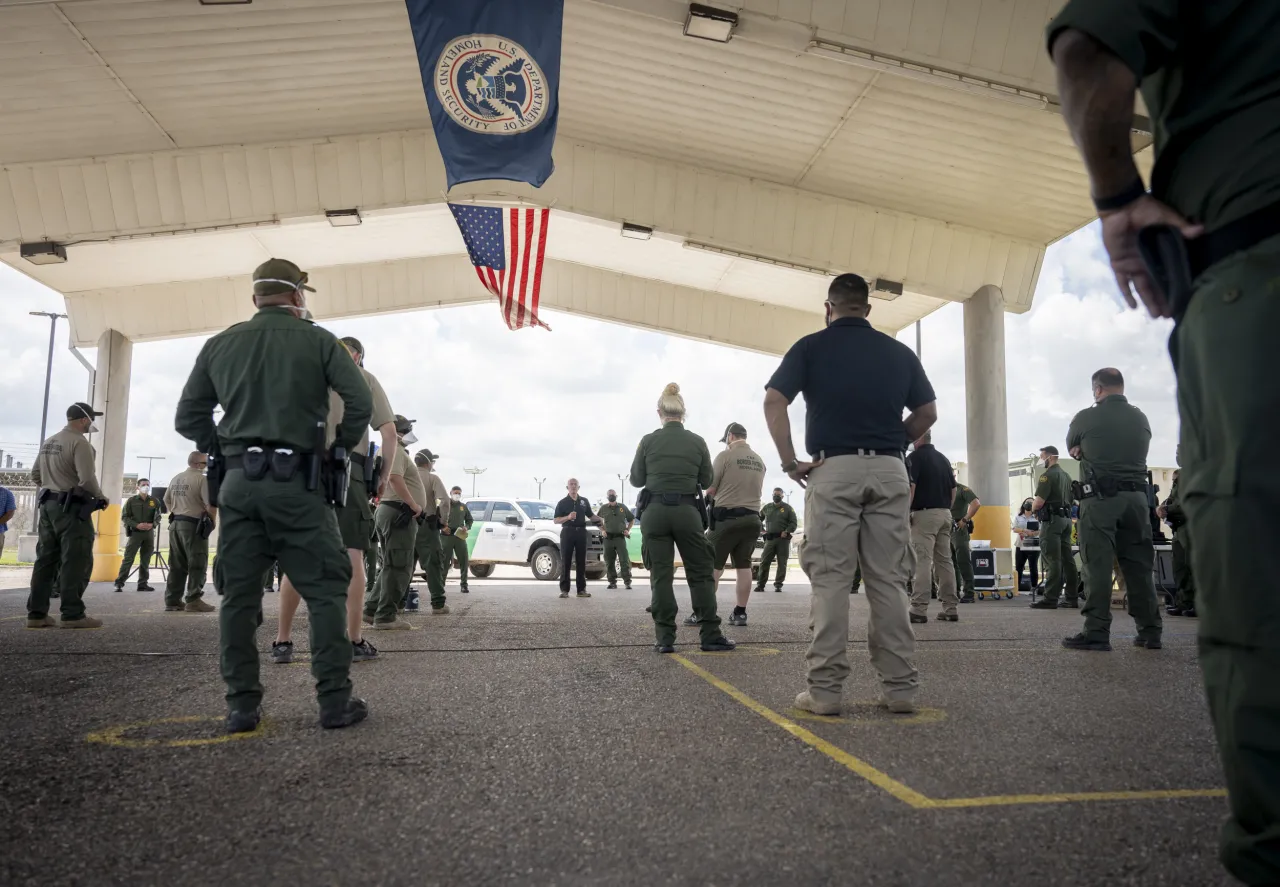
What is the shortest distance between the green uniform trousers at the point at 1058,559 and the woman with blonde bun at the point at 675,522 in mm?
7080

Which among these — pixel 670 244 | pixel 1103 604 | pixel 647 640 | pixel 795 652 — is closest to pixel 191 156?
pixel 670 244

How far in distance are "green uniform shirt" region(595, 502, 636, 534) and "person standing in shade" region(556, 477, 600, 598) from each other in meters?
1.02

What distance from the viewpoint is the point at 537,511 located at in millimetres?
18766

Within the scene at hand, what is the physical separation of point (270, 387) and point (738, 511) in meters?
5.16

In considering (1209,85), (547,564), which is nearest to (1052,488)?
(547,564)

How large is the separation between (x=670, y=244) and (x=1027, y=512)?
8.54 meters

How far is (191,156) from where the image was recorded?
12.5m

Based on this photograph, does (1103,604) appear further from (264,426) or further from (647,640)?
(264,426)

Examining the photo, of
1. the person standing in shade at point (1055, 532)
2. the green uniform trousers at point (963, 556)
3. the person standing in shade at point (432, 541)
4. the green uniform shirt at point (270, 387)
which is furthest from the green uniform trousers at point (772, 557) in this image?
the green uniform shirt at point (270, 387)

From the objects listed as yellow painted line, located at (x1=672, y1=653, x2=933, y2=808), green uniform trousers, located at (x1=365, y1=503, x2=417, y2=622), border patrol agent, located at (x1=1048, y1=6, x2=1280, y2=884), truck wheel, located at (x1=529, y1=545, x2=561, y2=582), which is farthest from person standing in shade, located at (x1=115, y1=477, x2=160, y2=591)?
border patrol agent, located at (x1=1048, y1=6, x2=1280, y2=884)

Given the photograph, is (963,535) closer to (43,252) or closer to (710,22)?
(710,22)

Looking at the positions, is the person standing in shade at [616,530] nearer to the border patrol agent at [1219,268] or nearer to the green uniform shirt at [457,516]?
Result: the green uniform shirt at [457,516]

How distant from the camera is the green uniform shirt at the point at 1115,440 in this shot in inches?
231

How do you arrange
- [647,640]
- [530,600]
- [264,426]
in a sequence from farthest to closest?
[530,600], [647,640], [264,426]
